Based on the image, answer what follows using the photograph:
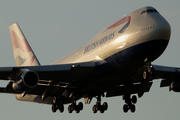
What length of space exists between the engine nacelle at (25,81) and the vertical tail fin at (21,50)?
1214 centimetres

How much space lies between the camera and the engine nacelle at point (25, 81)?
87.9 ft

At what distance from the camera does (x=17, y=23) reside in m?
45.1

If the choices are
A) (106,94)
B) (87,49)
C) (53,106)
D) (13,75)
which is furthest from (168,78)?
(13,75)

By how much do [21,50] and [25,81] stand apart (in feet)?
50.3

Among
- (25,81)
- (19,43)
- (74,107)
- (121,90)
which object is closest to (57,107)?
(74,107)

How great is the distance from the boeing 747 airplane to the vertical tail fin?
5.81m

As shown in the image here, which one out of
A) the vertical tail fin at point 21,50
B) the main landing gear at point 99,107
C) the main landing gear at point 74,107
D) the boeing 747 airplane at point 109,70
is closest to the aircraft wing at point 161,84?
the boeing 747 airplane at point 109,70

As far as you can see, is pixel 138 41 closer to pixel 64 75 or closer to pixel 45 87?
pixel 64 75

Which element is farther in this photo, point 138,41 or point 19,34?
point 19,34

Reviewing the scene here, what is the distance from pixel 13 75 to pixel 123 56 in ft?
28.2

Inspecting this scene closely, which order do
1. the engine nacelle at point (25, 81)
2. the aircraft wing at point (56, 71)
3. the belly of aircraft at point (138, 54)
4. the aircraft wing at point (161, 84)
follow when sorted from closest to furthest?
the belly of aircraft at point (138, 54) < the engine nacelle at point (25, 81) < the aircraft wing at point (56, 71) < the aircraft wing at point (161, 84)

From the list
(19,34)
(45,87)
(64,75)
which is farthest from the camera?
(19,34)

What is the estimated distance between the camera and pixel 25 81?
89.0ft

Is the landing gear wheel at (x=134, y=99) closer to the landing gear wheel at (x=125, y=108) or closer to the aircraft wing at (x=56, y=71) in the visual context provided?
the landing gear wheel at (x=125, y=108)
